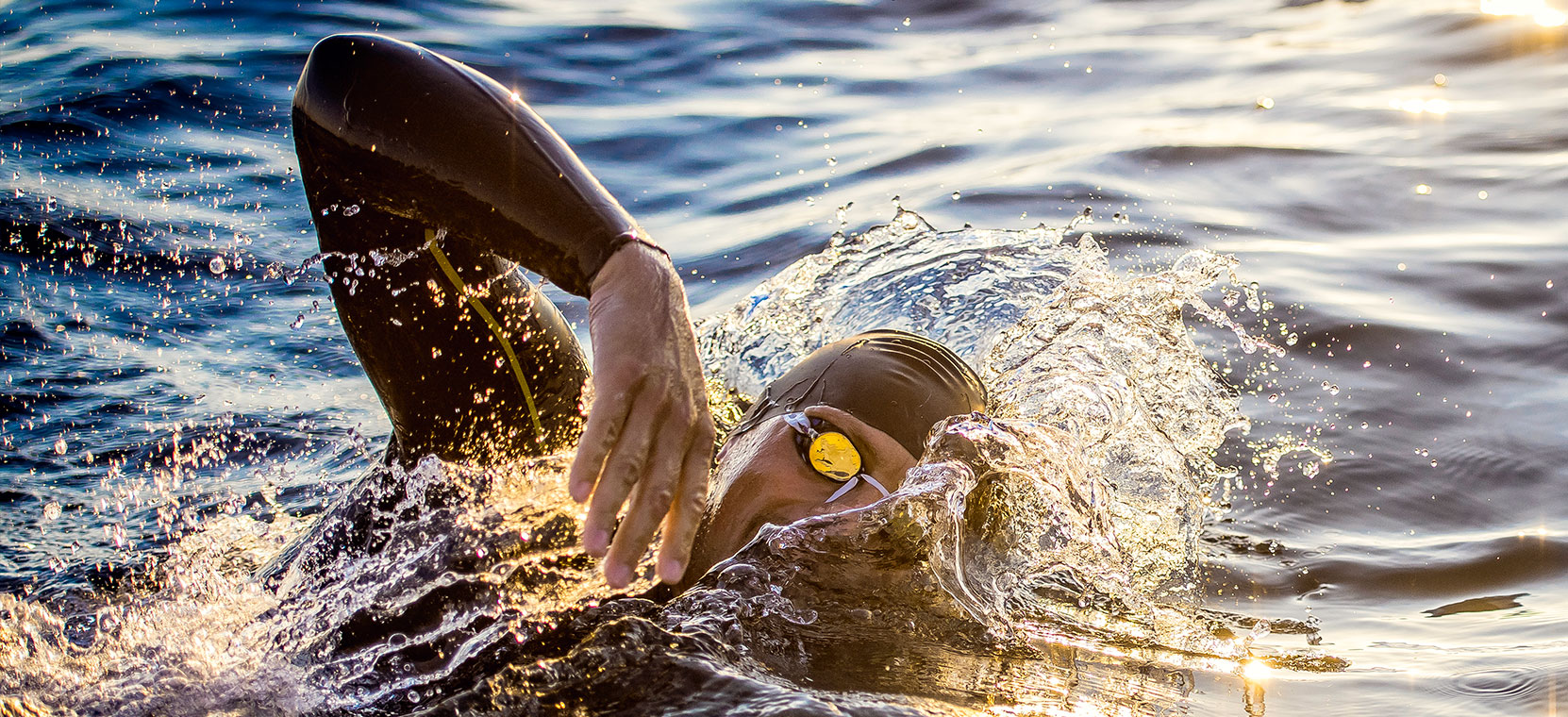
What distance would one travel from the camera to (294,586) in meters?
2.88

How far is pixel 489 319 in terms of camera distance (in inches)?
114

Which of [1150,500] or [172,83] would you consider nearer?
[1150,500]

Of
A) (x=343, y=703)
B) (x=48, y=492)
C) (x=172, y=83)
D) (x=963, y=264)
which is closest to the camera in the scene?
(x=343, y=703)

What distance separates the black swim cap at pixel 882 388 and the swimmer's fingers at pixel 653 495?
1.40 meters

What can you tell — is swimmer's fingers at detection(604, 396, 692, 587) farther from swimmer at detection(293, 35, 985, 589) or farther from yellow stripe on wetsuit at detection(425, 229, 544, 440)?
yellow stripe on wetsuit at detection(425, 229, 544, 440)

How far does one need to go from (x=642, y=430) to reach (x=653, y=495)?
113 millimetres

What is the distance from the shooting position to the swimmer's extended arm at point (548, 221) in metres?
2.01

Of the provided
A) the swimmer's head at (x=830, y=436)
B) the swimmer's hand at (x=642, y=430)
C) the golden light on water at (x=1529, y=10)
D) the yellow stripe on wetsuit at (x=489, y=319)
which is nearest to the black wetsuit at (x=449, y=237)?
the yellow stripe on wetsuit at (x=489, y=319)

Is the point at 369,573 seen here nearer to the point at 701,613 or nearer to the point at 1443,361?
the point at 701,613

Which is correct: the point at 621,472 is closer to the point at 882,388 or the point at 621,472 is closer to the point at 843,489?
the point at 843,489

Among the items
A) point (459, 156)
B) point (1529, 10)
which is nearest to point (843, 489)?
point (459, 156)

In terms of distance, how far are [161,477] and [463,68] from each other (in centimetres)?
243

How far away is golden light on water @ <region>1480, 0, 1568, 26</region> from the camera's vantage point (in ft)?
30.5

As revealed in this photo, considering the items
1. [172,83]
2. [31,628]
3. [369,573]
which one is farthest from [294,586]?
[172,83]
